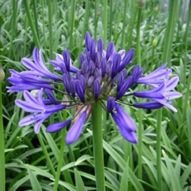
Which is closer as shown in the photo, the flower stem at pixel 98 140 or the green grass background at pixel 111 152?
the flower stem at pixel 98 140

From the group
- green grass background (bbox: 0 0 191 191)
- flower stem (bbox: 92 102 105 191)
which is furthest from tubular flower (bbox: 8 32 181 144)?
green grass background (bbox: 0 0 191 191)

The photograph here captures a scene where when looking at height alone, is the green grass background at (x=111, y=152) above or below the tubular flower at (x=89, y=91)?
below

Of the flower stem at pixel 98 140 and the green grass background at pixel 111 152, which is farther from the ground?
the flower stem at pixel 98 140

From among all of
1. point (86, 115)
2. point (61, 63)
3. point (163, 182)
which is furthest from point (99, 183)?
point (163, 182)

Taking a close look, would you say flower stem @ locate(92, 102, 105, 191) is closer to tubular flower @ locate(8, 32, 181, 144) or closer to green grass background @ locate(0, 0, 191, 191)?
tubular flower @ locate(8, 32, 181, 144)

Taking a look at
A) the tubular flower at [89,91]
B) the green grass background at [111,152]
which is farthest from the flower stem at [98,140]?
the green grass background at [111,152]

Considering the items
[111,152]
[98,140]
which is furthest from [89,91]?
[111,152]

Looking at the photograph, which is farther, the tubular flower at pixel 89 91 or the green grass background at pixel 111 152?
the green grass background at pixel 111 152

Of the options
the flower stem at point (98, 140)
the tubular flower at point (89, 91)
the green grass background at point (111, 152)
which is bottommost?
the green grass background at point (111, 152)

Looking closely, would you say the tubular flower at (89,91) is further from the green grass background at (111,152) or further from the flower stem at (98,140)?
the green grass background at (111,152)

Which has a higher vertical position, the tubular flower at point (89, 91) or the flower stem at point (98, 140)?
the tubular flower at point (89, 91)

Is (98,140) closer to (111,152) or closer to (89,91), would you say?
(89,91)
